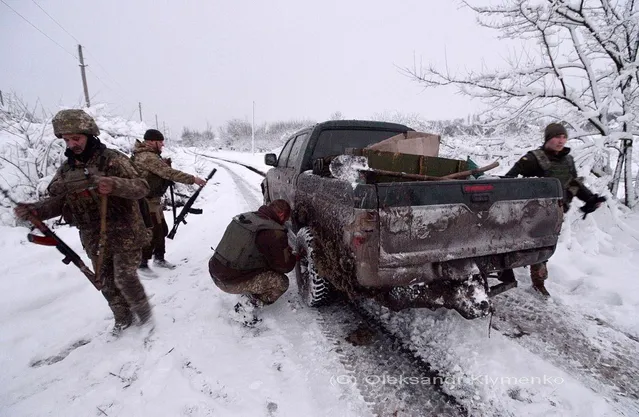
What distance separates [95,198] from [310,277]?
1973mm

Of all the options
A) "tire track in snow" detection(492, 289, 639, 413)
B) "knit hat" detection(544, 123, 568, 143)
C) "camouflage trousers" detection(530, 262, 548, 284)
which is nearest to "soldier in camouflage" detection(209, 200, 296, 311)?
"tire track in snow" detection(492, 289, 639, 413)

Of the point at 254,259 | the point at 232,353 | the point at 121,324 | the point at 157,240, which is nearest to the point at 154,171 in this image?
the point at 157,240

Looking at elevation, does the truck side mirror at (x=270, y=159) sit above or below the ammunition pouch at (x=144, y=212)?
above

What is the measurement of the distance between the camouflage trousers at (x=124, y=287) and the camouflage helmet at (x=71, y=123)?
1.06 m

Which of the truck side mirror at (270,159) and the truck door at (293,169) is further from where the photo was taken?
the truck side mirror at (270,159)

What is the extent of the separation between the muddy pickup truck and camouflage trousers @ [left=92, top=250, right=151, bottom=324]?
166cm

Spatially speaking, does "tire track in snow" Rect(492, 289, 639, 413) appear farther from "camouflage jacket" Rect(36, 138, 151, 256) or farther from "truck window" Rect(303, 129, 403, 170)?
"camouflage jacket" Rect(36, 138, 151, 256)

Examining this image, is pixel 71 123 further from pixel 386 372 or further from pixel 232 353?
pixel 386 372

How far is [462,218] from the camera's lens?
2.20 m

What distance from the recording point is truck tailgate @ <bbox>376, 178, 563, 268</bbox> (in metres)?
2.06

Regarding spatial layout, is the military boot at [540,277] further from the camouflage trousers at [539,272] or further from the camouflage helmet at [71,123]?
the camouflage helmet at [71,123]

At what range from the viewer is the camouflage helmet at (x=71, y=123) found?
2.34m

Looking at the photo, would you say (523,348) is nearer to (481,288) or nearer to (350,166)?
(481,288)

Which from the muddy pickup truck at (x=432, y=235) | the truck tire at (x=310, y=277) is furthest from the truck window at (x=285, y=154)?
the muddy pickup truck at (x=432, y=235)
